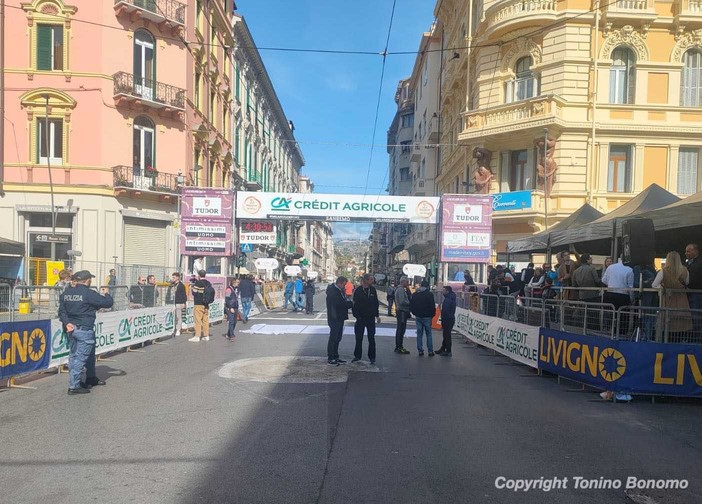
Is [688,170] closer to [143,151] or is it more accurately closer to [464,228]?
[464,228]

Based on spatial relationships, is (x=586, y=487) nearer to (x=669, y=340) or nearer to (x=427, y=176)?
(x=669, y=340)

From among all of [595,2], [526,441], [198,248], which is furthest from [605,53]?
[526,441]

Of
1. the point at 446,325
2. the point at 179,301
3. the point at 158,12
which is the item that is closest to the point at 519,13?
the point at 158,12

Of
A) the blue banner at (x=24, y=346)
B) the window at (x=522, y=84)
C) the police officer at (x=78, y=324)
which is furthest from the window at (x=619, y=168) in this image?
the blue banner at (x=24, y=346)

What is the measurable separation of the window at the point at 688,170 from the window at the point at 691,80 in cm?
196

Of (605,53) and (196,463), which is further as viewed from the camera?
(605,53)

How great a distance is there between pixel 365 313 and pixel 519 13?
18.9 m

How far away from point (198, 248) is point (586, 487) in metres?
17.5

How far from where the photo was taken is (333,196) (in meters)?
21.8

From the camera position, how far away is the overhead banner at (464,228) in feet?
67.7

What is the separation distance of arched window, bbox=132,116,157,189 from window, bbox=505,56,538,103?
54.3 feet

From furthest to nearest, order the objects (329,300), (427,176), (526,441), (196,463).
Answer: (427,176) → (329,300) → (526,441) → (196,463)

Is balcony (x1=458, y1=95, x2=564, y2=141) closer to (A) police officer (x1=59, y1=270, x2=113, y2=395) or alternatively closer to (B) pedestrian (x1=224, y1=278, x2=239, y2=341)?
(B) pedestrian (x1=224, y1=278, x2=239, y2=341)

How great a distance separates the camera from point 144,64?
2720cm
